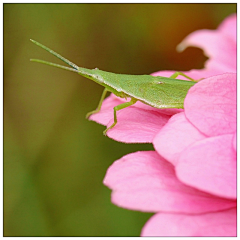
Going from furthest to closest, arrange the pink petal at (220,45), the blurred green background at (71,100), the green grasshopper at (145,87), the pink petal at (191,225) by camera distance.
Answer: the blurred green background at (71,100), the pink petal at (220,45), the green grasshopper at (145,87), the pink petal at (191,225)

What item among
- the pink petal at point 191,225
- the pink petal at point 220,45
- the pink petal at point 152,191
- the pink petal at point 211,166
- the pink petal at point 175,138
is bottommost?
the pink petal at point 191,225

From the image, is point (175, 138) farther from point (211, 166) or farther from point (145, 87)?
point (145, 87)

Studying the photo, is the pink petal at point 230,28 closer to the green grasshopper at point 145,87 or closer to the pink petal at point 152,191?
the green grasshopper at point 145,87

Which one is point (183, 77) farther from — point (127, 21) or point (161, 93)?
point (127, 21)

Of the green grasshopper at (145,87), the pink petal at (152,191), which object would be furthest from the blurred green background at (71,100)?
the pink petal at (152,191)

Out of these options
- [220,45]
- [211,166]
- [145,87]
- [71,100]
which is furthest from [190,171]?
[71,100]
